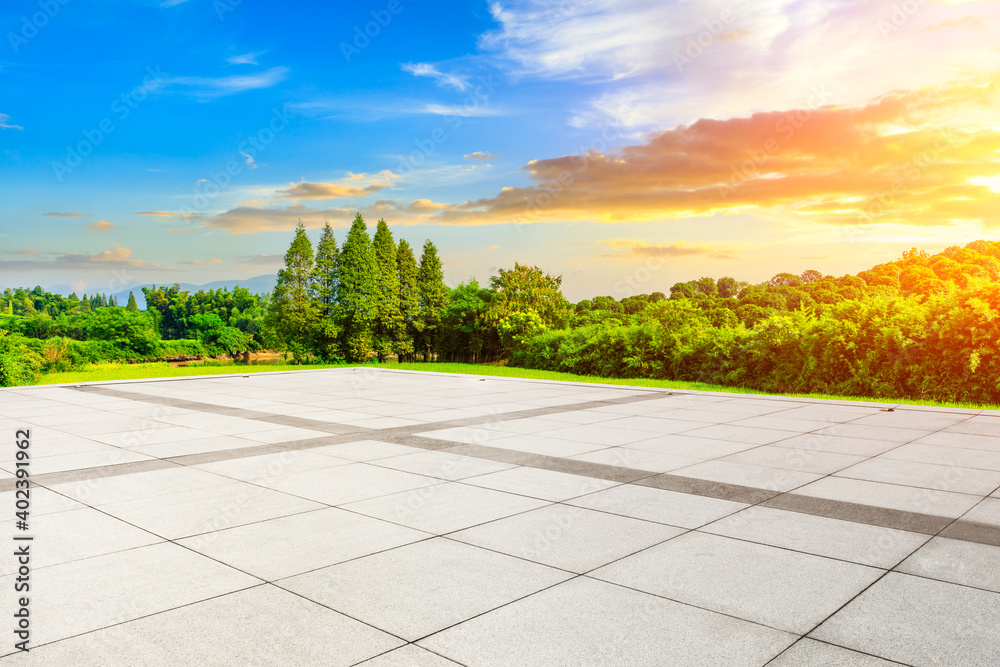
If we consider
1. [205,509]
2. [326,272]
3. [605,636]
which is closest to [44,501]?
[205,509]

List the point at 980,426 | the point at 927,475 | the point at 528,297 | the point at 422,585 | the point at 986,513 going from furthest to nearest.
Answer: the point at 528,297 → the point at 980,426 → the point at 927,475 → the point at 986,513 → the point at 422,585

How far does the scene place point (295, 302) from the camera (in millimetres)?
30125

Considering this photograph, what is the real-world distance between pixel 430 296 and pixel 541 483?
2755 cm

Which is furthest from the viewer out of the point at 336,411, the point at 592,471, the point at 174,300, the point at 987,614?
the point at 174,300

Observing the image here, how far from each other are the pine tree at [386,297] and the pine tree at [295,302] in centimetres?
326

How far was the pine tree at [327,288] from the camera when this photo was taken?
1196 inches

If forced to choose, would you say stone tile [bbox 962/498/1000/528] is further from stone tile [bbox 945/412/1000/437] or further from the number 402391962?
the number 402391962

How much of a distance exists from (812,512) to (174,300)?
79.7 m

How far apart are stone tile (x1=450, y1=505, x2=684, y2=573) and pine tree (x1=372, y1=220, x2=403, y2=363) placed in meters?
27.1

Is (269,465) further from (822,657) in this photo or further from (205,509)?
(822,657)

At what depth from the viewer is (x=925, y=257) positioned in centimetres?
2239

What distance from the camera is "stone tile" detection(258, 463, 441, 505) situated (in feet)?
16.7

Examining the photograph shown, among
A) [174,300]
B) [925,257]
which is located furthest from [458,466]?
[174,300]

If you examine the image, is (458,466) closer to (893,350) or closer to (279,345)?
(893,350)
